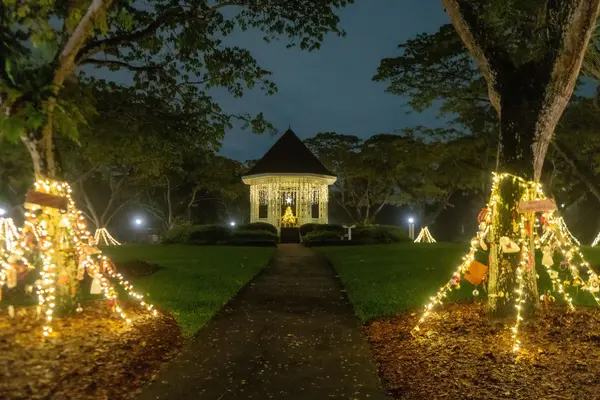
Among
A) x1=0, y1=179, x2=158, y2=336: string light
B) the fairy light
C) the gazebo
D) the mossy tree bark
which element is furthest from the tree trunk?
the gazebo

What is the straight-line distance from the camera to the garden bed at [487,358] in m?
4.94

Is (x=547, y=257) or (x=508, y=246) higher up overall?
(x=508, y=246)

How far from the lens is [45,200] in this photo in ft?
23.9

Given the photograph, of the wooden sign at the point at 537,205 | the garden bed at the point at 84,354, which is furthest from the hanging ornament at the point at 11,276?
the wooden sign at the point at 537,205

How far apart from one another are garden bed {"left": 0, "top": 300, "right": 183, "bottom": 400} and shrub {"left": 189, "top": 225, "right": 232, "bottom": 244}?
19.5 metres

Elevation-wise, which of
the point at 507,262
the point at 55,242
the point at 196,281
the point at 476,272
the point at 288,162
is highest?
the point at 288,162

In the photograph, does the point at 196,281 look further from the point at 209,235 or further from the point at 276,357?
the point at 209,235

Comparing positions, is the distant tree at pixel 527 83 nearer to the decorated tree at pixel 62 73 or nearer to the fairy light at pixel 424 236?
the decorated tree at pixel 62 73

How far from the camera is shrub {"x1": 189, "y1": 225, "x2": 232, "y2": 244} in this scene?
1093 inches

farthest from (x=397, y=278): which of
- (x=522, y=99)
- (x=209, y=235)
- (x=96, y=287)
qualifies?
(x=209, y=235)

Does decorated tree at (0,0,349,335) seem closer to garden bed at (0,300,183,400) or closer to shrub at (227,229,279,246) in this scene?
garden bed at (0,300,183,400)

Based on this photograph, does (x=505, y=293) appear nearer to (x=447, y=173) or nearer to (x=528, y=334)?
(x=528, y=334)

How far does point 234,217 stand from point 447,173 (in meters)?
28.6

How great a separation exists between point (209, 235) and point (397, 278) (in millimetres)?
16362
